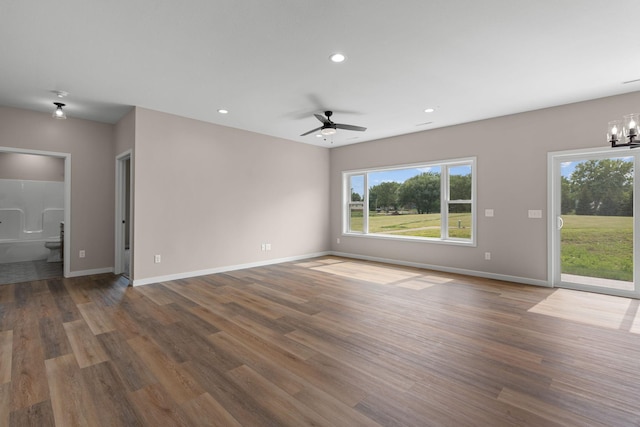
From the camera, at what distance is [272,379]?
2131mm

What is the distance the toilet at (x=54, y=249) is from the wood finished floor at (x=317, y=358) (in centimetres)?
257

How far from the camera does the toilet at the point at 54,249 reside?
6.52m

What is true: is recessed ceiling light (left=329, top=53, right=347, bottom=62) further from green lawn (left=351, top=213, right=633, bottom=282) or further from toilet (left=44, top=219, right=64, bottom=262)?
toilet (left=44, top=219, right=64, bottom=262)

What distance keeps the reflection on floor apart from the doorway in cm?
824

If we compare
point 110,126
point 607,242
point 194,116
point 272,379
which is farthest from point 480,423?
point 110,126

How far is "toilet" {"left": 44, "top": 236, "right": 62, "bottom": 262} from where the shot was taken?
6.52 meters

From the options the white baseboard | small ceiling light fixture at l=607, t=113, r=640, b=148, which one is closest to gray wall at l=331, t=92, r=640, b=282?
the white baseboard

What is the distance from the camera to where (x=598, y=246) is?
434 cm

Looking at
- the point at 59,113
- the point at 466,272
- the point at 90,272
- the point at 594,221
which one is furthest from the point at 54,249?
the point at 594,221

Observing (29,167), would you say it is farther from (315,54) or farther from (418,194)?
(418,194)

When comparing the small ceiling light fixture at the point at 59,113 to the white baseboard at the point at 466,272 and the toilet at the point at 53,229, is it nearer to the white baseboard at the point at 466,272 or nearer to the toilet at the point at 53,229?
the toilet at the point at 53,229

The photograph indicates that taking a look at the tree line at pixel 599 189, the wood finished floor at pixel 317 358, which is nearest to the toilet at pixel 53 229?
the wood finished floor at pixel 317 358

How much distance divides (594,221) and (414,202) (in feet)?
9.46

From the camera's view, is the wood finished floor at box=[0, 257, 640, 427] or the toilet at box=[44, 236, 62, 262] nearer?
the wood finished floor at box=[0, 257, 640, 427]
